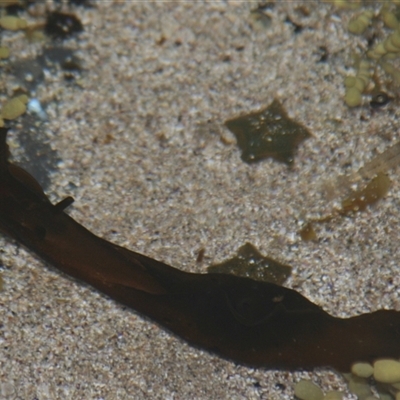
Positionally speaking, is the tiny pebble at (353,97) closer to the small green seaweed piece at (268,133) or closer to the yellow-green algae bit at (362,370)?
the small green seaweed piece at (268,133)

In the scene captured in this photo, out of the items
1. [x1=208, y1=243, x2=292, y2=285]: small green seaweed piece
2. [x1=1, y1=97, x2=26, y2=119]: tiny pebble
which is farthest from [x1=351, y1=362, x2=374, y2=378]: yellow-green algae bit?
[x1=1, y1=97, x2=26, y2=119]: tiny pebble

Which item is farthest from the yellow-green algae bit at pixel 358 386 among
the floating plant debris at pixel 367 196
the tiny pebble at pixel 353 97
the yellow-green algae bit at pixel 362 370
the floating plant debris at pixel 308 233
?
the tiny pebble at pixel 353 97

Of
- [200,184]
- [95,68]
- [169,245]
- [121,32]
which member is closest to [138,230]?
[169,245]

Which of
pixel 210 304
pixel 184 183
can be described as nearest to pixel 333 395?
pixel 210 304

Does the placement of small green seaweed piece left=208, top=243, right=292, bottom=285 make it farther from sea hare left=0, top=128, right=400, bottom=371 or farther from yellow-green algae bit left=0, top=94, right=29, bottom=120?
yellow-green algae bit left=0, top=94, right=29, bottom=120

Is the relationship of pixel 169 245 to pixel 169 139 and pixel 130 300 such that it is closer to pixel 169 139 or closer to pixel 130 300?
pixel 130 300

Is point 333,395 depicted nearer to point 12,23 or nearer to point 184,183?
point 184,183
